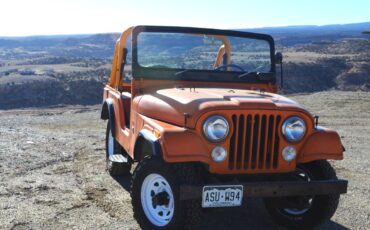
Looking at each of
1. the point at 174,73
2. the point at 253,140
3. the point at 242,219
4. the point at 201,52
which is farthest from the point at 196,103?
the point at 201,52

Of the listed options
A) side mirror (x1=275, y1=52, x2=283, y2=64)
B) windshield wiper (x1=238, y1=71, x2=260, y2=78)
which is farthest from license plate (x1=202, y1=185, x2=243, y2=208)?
side mirror (x1=275, y1=52, x2=283, y2=64)

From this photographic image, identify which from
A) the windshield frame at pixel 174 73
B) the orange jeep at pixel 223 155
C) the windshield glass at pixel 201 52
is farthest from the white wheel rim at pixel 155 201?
the windshield glass at pixel 201 52

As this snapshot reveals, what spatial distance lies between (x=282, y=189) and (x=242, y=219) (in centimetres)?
114

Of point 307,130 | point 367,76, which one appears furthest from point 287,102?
point 367,76

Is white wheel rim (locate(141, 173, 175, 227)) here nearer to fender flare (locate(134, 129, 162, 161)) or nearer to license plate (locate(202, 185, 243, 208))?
fender flare (locate(134, 129, 162, 161))

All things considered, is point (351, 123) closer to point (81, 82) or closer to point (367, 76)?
point (81, 82)

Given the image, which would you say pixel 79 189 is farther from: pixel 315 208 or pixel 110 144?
pixel 315 208

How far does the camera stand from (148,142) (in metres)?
5.04

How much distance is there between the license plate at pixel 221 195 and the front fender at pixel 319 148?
813 mm

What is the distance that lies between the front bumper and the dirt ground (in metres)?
0.91

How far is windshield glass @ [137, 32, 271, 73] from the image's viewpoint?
6105 millimetres

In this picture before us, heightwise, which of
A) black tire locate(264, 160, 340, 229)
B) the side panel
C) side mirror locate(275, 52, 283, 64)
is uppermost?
side mirror locate(275, 52, 283, 64)

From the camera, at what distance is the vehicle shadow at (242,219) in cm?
525

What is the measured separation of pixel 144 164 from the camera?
473 centimetres
